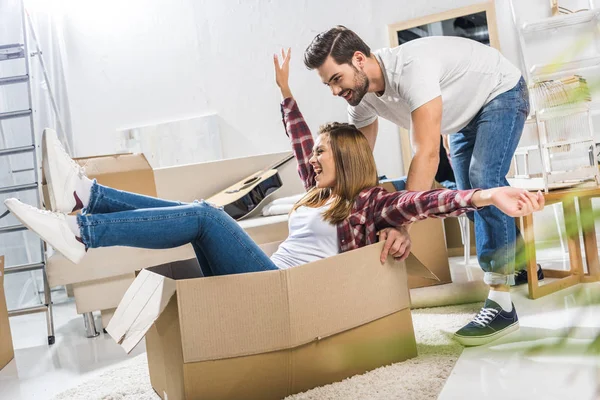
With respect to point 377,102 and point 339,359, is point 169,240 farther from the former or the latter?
point 377,102

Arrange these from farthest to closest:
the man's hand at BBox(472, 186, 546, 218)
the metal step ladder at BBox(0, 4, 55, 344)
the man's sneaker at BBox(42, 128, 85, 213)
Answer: the metal step ladder at BBox(0, 4, 55, 344)
the man's sneaker at BBox(42, 128, 85, 213)
the man's hand at BBox(472, 186, 546, 218)

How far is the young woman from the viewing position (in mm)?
1338

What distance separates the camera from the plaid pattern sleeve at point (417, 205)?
1354mm

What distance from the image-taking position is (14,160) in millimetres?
3840

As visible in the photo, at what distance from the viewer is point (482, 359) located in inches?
61.3

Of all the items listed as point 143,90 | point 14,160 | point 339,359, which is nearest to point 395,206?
point 339,359

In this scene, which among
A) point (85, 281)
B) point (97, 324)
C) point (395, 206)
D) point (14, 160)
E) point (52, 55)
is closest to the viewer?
point (395, 206)

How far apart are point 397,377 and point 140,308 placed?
2.14 ft

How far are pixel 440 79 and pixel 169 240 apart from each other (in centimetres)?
96

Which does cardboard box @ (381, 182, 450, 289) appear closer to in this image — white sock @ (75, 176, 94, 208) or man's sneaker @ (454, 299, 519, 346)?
man's sneaker @ (454, 299, 519, 346)

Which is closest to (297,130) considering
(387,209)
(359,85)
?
(359,85)

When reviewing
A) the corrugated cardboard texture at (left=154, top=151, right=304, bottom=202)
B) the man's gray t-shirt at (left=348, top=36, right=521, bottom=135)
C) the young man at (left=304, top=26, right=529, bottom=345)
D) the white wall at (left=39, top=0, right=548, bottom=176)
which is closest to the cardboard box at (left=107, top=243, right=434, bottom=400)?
the young man at (left=304, top=26, right=529, bottom=345)

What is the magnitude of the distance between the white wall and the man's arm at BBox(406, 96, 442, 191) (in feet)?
8.20

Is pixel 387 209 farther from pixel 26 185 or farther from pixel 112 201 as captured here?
pixel 26 185
